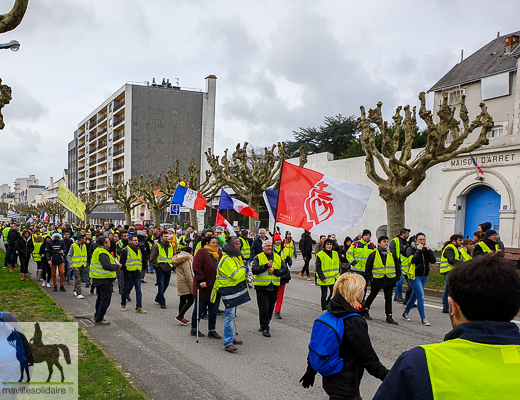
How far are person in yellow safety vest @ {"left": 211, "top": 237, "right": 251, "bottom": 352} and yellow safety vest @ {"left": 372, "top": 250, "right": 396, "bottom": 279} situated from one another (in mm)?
3209

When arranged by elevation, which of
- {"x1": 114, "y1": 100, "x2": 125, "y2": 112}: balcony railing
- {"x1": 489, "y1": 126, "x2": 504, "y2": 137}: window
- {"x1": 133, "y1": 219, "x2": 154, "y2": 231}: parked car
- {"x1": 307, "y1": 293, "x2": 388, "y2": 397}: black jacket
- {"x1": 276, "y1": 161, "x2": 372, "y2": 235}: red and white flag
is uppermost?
{"x1": 114, "y1": 100, "x2": 125, "y2": 112}: balcony railing

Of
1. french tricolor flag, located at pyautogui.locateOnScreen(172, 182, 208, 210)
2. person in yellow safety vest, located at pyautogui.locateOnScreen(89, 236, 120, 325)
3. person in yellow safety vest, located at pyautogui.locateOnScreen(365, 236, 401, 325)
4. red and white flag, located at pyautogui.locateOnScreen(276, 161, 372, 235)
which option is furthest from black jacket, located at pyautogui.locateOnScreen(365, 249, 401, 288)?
french tricolor flag, located at pyautogui.locateOnScreen(172, 182, 208, 210)

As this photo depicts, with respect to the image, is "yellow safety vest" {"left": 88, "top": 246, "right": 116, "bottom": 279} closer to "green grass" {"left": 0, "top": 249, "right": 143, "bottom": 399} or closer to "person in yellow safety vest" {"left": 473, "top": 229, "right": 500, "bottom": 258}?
"green grass" {"left": 0, "top": 249, "right": 143, "bottom": 399}

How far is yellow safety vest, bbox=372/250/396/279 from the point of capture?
9016mm

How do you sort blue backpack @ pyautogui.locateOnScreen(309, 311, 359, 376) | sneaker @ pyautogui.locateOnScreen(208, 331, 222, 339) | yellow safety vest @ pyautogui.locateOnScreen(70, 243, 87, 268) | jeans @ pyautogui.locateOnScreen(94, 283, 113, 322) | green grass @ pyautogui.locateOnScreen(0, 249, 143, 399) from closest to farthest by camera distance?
blue backpack @ pyautogui.locateOnScreen(309, 311, 359, 376) → green grass @ pyautogui.locateOnScreen(0, 249, 143, 399) → sneaker @ pyautogui.locateOnScreen(208, 331, 222, 339) → jeans @ pyautogui.locateOnScreen(94, 283, 113, 322) → yellow safety vest @ pyautogui.locateOnScreen(70, 243, 87, 268)

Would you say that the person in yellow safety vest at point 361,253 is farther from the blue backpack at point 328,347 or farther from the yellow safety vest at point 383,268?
the blue backpack at point 328,347

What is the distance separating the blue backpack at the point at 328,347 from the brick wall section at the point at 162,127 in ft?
205

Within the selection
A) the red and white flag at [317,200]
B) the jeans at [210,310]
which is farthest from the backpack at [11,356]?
the red and white flag at [317,200]

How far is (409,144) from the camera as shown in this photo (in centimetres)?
1636

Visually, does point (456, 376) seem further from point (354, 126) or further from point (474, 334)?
point (354, 126)

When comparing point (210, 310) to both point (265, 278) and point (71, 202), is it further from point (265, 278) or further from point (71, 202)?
point (71, 202)

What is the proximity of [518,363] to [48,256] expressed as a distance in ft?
43.6

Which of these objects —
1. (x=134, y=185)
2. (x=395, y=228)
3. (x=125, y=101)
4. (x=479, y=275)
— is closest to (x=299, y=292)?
(x=395, y=228)

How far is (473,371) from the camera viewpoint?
1677 millimetres
